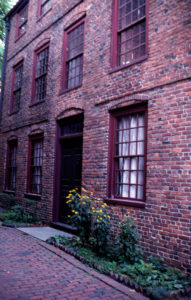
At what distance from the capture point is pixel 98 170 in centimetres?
750

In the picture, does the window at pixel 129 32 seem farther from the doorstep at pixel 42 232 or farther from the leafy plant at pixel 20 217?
the leafy plant at pixel 20 217

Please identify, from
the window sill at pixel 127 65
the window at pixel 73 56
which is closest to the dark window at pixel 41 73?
the window at pixel 73 56

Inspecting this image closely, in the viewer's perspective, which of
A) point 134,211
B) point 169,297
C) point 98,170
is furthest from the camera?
point 98,170

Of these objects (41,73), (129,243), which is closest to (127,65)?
(129,243)

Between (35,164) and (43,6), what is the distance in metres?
6.55

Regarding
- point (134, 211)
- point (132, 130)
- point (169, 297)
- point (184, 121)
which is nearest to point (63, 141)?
point (132, 130)

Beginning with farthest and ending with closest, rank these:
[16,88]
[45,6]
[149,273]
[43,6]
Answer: [16,88] < [43,6] < [45,6] < [149,273]

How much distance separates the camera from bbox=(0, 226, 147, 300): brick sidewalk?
13.5 ft

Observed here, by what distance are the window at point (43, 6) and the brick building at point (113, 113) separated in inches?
1.7

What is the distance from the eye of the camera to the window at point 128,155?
6.53 m

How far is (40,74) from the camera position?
11.5 metres

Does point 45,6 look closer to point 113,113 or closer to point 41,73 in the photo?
point 41,73

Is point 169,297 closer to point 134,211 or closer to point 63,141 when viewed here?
point 134,211

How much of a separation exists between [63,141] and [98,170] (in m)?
2.59
